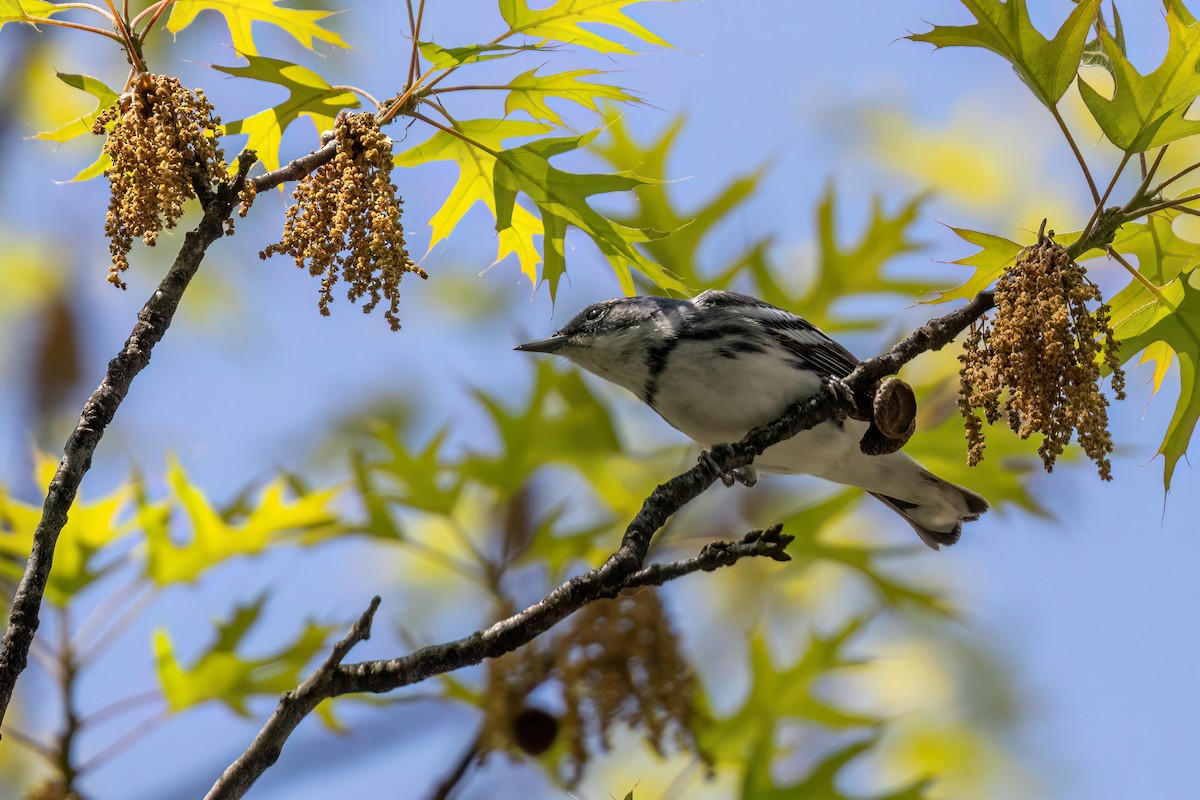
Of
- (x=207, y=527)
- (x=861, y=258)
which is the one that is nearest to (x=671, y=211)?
(x=861, y=258)

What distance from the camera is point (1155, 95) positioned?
197 centimetres

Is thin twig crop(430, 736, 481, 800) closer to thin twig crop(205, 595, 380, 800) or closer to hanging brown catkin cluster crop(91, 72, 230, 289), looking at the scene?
thin twig crop(205, 595, 380, 800)

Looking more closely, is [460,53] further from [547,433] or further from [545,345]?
[547,433]

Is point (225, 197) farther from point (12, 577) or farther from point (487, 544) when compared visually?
point (487, 544)

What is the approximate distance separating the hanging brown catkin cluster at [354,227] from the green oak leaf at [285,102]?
0.29 meters

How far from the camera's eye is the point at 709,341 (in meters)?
3.07

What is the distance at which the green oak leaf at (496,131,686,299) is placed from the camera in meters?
2.23

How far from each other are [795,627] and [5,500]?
415 centimetres

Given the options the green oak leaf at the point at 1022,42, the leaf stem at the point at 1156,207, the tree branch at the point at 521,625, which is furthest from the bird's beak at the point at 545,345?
the leaf stem at the point at 1156,207

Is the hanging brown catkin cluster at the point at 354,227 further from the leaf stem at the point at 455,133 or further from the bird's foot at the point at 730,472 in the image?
the bird's foot at the point at 730,472

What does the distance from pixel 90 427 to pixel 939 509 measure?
2397mm

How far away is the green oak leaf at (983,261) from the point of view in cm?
211

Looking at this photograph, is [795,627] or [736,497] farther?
[795,627]

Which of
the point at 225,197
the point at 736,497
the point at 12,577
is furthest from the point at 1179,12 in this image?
the point at 12,577
